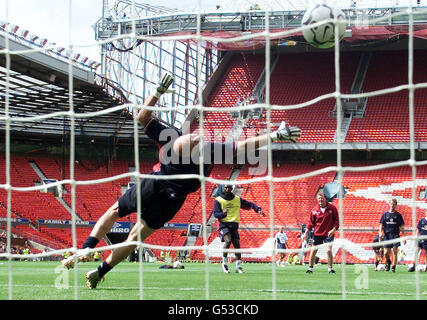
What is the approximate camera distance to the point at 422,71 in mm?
30875

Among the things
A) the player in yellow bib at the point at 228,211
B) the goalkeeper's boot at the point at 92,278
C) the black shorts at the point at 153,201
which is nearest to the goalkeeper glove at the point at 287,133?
the black shorts at the point at 153,201

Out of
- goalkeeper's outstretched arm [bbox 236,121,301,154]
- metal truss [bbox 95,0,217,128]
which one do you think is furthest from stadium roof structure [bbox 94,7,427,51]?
goalkeeper's outstretched arm [bbox 236,121,301,154]

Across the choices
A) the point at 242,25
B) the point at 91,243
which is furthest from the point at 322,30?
the point at 242,25

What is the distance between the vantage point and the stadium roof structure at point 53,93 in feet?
80.8

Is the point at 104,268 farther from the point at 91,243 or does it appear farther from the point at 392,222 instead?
the point at 392,222

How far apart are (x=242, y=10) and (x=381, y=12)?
554 centimetres

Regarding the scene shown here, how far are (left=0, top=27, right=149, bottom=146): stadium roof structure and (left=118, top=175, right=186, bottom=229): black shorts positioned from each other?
14172 millimetres

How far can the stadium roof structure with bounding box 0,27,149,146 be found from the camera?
2462cm

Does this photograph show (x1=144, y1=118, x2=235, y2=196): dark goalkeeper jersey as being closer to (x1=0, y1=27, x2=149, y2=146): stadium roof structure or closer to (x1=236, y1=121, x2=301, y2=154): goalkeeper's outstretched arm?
(x1=236, y1=121, x2=301, y2=154): goalkeeper's outstretched arm

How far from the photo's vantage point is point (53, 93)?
91.5ft

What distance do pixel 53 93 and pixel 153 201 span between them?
22.0 m

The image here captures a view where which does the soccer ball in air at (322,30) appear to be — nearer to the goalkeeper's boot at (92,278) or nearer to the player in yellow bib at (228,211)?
the goalkeeper's boot at (92,278)
